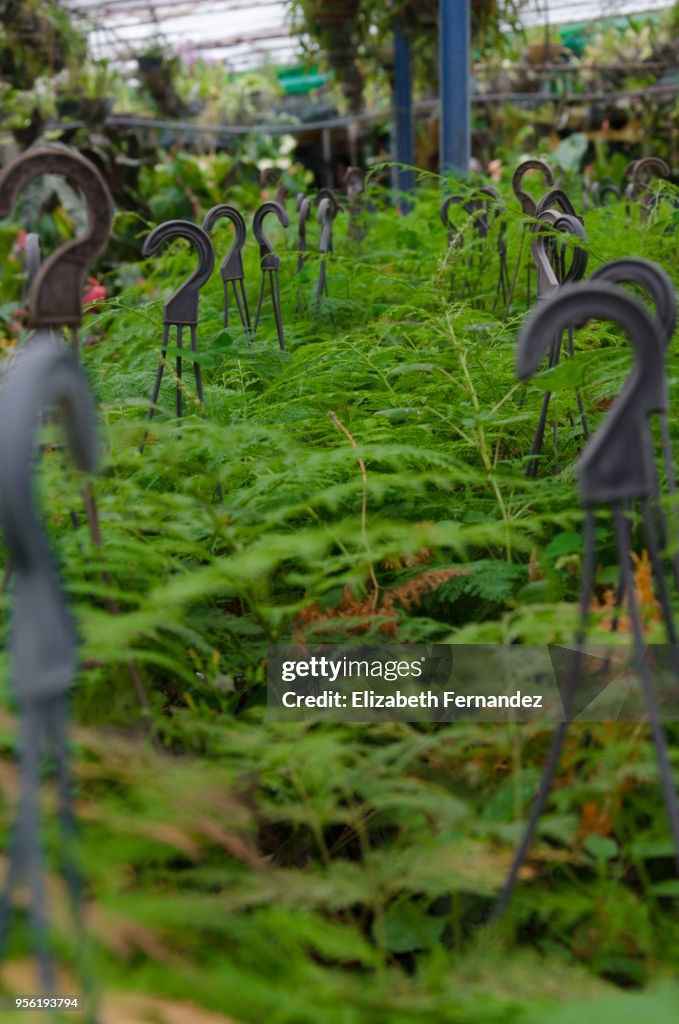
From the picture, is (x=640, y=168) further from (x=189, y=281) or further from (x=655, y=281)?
(x=655, y=281)

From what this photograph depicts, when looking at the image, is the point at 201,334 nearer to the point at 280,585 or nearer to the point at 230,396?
the point at 230,396

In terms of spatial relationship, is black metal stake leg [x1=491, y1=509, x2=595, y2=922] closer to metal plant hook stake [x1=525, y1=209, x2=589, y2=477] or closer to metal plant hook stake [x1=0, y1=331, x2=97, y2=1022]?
metal plant hook stake [x1=0, y1=331, x2=97, y2=1022]

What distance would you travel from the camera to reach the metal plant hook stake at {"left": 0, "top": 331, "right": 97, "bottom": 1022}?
0.56m

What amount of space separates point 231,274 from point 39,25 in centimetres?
576

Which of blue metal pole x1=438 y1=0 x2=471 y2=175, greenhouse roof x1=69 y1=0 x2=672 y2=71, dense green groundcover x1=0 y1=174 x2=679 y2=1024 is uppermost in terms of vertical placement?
greenhouse roof x1=69 y1=0 x2=672 y2=71

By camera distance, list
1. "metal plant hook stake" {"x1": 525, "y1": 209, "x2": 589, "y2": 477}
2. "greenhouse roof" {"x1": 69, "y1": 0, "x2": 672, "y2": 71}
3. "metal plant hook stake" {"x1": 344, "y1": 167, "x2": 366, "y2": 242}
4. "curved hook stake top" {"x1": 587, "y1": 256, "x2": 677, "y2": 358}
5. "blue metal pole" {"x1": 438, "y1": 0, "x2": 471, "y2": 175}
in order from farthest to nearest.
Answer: "greenhouse roof" {"x1": 69, "y1": 0, "x2": 672, "y2": 71} → "blue metal pole" {"x1": 438, "y1": 0, "x2": 471, "y2": 175} → "metal plant hook stake" {"x1": 344, "y1": 167, "x2": 366, "y2": 242} → "metal plant hook stake" {"x1": 525, "y1": 209, "x2": 589, "y2": 477} → "curved hook stake top" {"x1": 587, "y1": 256, "x2": 677, "y2": 358}

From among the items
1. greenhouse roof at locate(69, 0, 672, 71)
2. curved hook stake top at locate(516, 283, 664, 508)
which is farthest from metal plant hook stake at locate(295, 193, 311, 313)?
greenhouse roof at locate(69, 0, 672, 71)

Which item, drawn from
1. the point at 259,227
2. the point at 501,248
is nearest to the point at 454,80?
the point at 501,248

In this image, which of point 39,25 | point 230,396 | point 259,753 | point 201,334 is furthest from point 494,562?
point 39,25

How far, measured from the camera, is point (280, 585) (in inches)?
51.5

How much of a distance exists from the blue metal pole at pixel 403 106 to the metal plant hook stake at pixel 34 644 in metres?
5.32

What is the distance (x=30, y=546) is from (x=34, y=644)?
2.5 inches

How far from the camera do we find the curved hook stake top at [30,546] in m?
0.56

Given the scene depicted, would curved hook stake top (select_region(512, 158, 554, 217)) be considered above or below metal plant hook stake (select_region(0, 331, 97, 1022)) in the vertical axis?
above
